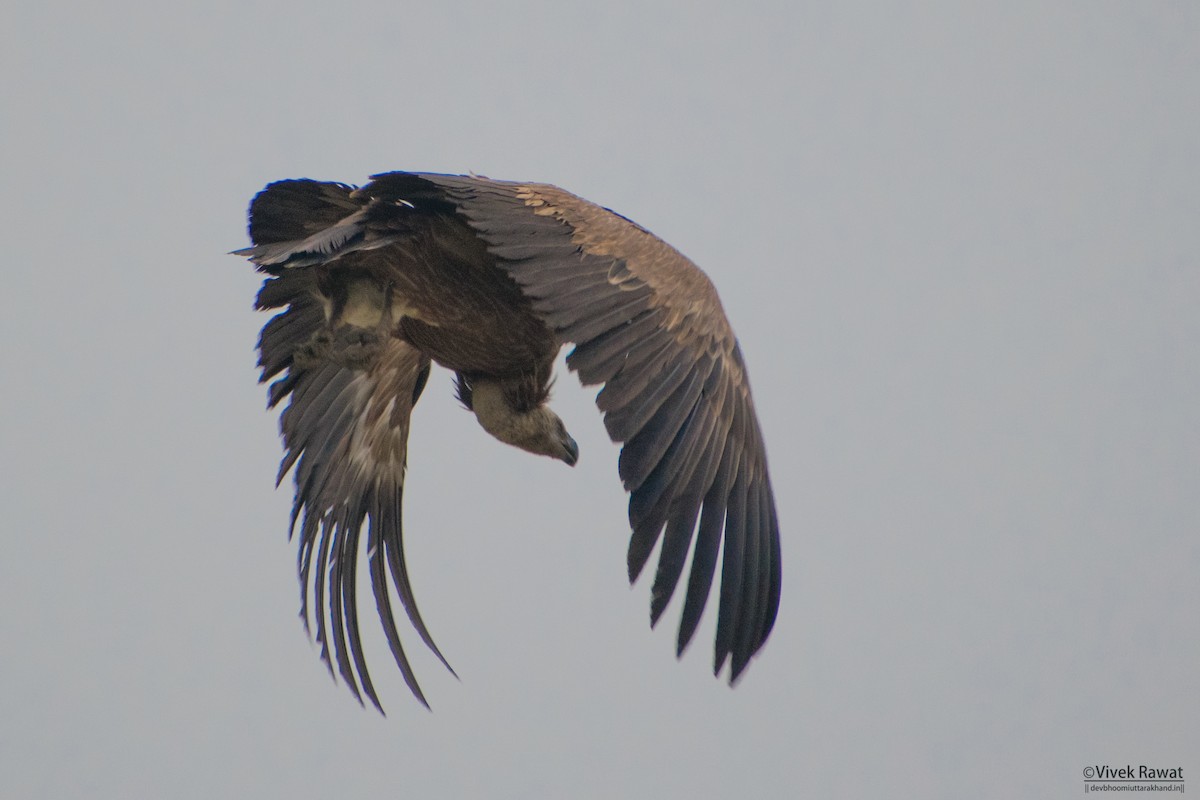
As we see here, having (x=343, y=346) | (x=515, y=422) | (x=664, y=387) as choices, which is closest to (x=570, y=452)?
(x=515, y=422)

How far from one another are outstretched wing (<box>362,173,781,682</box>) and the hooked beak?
136 cm

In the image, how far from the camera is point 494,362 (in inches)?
224

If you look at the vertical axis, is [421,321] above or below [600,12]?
below

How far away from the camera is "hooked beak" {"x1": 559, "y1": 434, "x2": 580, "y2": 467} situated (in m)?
6.01

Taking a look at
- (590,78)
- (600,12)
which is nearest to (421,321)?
(590,78)

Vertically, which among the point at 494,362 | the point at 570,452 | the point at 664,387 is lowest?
the point at 664,387

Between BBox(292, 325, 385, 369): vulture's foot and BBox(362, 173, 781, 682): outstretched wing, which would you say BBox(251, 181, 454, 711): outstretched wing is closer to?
BBox(292, 325, 385, 369): vulture's foot

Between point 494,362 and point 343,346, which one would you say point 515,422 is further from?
point 343,346

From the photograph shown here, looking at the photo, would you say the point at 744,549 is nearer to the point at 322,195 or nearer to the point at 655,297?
the point at 655,297

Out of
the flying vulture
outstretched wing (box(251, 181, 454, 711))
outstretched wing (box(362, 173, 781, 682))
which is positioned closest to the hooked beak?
the flying vulture

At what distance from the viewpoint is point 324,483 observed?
5.96m

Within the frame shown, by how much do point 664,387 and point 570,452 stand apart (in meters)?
1.85

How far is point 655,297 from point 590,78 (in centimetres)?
10108

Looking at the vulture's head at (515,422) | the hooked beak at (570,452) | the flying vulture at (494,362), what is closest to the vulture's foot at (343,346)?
the flying vulture at (494,362)
